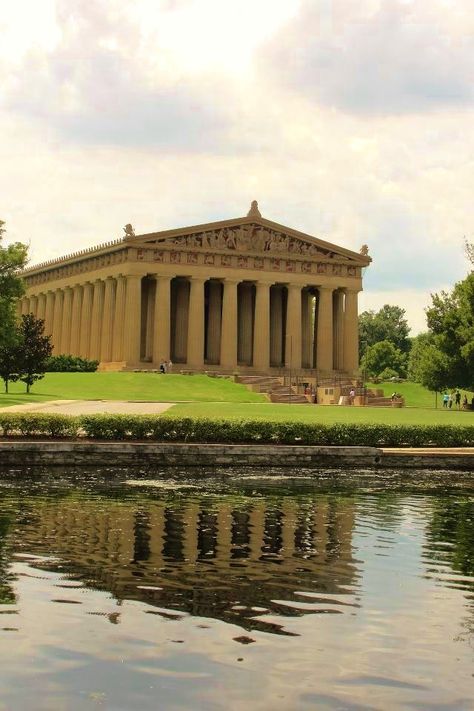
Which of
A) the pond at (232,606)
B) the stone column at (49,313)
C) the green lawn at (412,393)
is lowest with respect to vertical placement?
the pond at (232,606)

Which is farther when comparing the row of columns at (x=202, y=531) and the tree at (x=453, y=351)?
the tree at (x=453, y=351)

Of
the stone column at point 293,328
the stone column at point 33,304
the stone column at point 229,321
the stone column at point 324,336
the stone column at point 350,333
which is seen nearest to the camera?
the stone column at point 229,321

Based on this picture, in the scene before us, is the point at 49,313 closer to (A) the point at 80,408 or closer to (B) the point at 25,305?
(B) the point at 25,305

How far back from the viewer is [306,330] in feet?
364

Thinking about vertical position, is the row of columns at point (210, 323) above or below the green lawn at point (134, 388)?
above

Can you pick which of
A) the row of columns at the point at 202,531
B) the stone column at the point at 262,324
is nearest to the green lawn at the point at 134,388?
the stone column at the point at 262,324

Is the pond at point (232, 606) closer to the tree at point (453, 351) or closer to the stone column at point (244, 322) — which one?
the tree at point (453, 351)

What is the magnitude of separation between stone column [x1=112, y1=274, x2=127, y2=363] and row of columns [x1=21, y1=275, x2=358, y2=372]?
0.29ft

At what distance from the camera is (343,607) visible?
529 inches

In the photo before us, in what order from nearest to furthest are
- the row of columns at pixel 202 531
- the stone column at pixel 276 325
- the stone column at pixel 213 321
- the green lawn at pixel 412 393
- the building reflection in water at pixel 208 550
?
the building reflection in water at pixel 208 550
the row of columns at pixel 202 531
the green lawn at pixel 412 393
the stone column at pixel 213 321
the stone column at pixel 276 325

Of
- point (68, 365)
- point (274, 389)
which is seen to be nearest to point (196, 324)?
point (68, 365)

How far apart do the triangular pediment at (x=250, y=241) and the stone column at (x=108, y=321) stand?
7.27 metres

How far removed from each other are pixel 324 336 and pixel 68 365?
86.2ft

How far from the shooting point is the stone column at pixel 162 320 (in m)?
98.6
